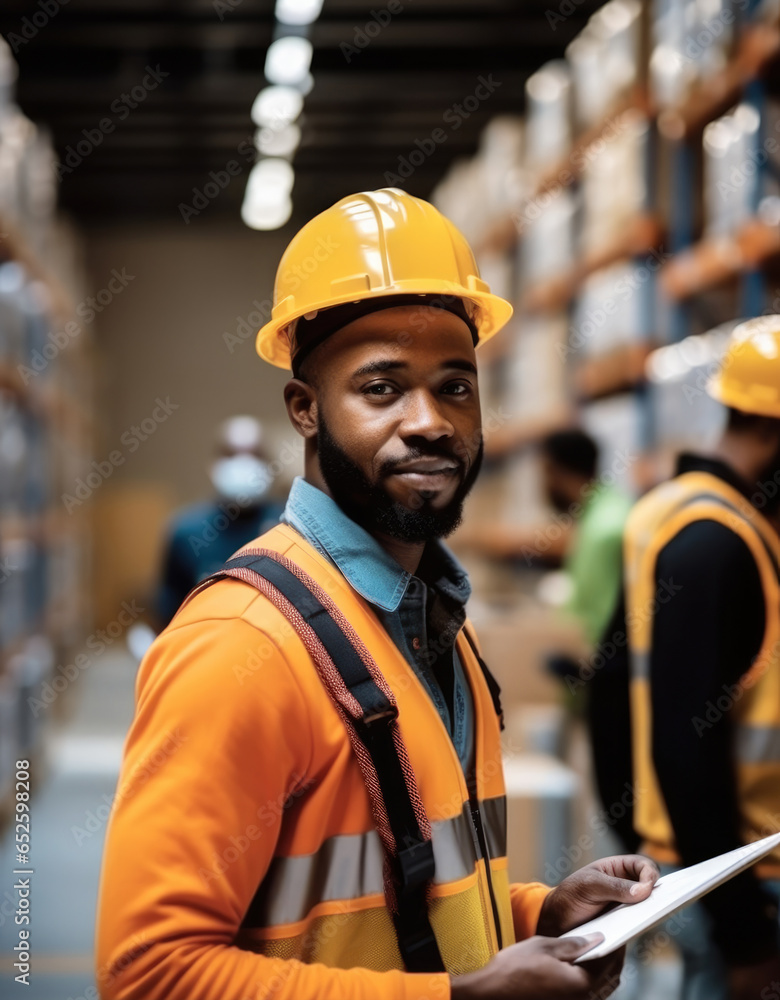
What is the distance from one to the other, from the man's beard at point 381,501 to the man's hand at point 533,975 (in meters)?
0.50

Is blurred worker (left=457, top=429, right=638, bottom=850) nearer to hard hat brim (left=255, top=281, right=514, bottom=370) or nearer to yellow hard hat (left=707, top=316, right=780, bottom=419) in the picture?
yellow hard hat (left=707, top=316, right=780, bottom=419)

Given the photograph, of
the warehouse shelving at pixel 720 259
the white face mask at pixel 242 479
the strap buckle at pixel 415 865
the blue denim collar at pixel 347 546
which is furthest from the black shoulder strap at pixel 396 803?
the white face mask at pixel 242 479

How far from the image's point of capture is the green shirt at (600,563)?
421cm

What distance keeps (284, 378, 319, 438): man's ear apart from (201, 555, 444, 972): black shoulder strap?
11.5 inches

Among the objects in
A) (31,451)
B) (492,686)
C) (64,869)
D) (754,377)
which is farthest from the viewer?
(31,451)

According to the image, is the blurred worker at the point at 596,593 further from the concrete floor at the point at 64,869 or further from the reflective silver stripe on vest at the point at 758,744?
the concrete floor at the point at 64,869

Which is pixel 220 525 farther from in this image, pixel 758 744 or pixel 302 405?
pixel 302 405

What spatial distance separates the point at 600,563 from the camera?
4312 mm

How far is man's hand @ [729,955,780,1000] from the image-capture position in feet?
7.12

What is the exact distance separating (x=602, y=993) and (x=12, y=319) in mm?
5175

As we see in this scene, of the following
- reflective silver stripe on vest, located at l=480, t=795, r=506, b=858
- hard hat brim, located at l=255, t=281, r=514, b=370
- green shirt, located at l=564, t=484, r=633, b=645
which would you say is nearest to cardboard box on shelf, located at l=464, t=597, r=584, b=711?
green shirt, located at l=564, t=484, r=633, b=645

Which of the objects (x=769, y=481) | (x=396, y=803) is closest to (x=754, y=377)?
(x=769, y=481)

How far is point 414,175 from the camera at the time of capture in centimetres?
1286

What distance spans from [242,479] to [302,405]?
354cm
